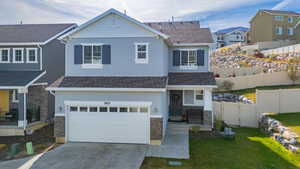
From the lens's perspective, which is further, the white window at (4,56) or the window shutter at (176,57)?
the white window at (4,56)

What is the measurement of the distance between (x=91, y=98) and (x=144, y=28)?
498 centimetres

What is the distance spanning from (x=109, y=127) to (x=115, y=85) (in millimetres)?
2364

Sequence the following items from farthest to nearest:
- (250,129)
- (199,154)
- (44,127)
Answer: (250,129), (44,127), (199,154)

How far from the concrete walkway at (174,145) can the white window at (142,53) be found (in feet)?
15.5

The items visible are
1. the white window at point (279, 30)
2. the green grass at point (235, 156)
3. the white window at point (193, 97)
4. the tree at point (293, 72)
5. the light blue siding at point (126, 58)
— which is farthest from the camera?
the white window at point (279, 30)

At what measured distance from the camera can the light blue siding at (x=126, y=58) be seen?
42.8 feet

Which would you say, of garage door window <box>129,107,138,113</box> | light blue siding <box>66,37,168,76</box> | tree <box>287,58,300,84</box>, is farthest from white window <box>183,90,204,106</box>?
tree <box>287,58,300,84</box>

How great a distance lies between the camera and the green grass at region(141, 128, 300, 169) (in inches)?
380

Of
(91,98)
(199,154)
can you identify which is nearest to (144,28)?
(91,98)

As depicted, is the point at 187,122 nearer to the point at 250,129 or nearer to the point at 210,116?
the point at 210,116

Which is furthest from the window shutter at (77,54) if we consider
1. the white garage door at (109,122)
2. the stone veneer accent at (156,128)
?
the stone veneer accent at (156,128)

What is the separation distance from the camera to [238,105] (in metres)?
18.6

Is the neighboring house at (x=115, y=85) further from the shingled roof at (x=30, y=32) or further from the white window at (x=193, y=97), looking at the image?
the shingled roof at (x=30, y=32)

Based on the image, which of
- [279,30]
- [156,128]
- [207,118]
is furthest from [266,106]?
[279,30]
